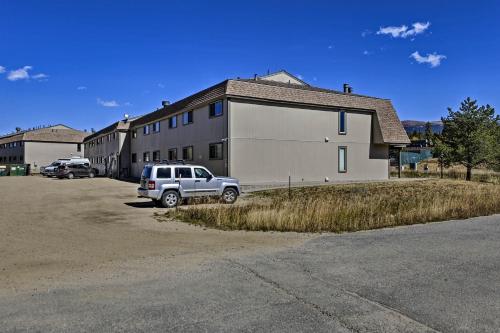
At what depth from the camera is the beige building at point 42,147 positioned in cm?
6538

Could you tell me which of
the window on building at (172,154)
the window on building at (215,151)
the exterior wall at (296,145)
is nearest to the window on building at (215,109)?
the exterior wall at (296,145)

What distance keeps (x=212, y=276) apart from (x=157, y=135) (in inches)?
1233

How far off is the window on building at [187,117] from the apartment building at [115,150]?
16182 millimetres

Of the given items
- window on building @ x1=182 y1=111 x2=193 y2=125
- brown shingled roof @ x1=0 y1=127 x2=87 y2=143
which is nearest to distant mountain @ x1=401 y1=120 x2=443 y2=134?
brown shingled roof @ x1=0 y1=127 x2=87 y2=143

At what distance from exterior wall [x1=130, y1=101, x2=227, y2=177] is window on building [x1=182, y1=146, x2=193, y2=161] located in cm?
30

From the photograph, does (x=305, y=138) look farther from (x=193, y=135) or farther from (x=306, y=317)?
(x=306, y=317)

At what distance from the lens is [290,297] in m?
5.15

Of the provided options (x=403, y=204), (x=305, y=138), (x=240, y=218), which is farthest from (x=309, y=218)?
(x=305, y=138)

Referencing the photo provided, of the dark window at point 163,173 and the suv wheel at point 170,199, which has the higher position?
the dark window at point 163,173

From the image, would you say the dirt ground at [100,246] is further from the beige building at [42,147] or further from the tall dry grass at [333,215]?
the beige building at [42,147]

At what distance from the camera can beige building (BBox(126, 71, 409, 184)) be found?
2503 centimetres

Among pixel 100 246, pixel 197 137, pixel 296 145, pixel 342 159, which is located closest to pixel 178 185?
pixel 100 246

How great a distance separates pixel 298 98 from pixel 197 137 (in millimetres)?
7456

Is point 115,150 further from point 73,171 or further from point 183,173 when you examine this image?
point 183,173
